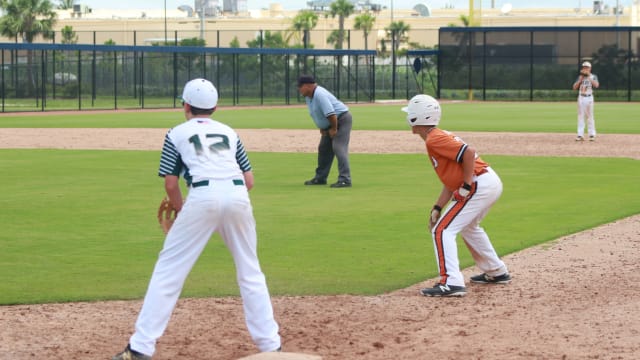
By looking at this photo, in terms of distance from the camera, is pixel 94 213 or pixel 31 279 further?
pixel 94 213

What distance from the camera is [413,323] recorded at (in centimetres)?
859

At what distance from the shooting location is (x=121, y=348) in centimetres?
784

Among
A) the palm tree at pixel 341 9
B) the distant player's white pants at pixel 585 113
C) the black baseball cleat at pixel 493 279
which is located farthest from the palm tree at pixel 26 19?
the black baseball cleat at pixel 493 279

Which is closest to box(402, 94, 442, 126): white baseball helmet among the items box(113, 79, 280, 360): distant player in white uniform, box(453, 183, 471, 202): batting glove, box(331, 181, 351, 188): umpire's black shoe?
box(453, 183, 471, 202): batting glove

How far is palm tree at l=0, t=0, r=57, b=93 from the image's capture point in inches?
3295

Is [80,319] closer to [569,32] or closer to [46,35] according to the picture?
[569,32]

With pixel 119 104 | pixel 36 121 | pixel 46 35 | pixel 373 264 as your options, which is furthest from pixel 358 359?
pixel 46 35

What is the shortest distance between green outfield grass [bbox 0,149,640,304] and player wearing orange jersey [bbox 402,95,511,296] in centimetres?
68

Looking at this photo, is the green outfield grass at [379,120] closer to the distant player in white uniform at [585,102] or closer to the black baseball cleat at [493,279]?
the distant player in white uniform at [585,102]

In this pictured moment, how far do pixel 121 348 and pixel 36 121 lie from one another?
35360mm

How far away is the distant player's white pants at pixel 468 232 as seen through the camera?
961 cm

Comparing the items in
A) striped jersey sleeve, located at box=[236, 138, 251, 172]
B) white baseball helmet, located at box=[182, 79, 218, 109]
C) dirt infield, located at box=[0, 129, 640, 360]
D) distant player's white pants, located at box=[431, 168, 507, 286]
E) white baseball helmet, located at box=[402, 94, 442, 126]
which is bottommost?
dirt infield, located at box=[0, 129, 640, 360]

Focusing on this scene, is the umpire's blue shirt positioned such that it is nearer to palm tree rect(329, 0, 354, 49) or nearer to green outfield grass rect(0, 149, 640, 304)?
green outfield grass rect(0, 149, 640, 304)

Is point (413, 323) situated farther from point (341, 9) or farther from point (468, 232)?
point (341, 9)
